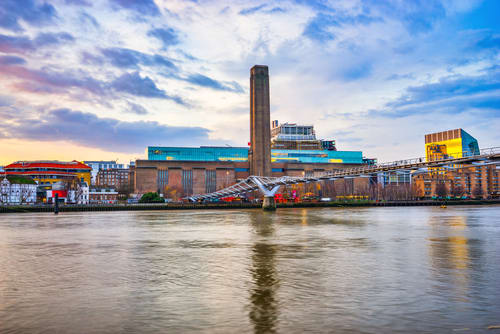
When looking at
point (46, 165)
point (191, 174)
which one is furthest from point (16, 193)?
point (191, 174)

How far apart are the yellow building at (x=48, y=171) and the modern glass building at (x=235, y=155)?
76.9ft

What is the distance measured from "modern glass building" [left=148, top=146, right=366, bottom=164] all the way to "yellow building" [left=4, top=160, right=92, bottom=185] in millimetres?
23425

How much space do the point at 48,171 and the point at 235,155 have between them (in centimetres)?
5787

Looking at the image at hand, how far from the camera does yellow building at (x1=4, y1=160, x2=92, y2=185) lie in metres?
132

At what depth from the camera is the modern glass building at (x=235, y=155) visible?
142500mm

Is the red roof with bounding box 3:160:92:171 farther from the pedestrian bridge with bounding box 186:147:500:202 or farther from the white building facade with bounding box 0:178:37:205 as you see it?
the pedestrian bridge with bounding box 186:147:500:202

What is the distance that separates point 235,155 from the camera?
493 ft

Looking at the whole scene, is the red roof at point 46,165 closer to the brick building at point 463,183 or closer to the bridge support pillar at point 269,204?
the bridge support pillar at point 269,204

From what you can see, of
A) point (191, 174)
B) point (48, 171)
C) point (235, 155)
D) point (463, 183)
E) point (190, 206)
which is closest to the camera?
point (190, 206)

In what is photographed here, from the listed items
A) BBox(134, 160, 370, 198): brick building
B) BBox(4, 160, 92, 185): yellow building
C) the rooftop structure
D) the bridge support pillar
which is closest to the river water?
the bridge support pillar

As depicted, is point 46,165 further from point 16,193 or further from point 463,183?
point 463,183

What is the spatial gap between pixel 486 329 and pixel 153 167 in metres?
134

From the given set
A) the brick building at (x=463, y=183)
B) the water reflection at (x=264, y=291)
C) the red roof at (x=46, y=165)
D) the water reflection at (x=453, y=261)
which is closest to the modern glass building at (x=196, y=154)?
the red roof at (x=46, y=165)

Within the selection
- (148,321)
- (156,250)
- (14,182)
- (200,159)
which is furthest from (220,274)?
(200,159)
